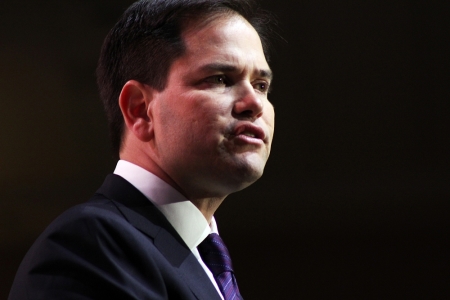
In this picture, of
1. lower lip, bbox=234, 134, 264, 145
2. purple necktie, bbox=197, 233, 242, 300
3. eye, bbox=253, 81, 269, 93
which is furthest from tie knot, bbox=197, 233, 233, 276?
eye, bbox=253, 81, 269, 93

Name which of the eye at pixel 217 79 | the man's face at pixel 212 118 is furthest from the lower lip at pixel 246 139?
the eye at pixel 217 79

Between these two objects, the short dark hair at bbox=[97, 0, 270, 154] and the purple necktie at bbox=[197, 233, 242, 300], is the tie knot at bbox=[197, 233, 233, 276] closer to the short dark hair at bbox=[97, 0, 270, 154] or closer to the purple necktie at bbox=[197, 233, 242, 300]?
the purple necktie at bbox=[197, 233, 242, 300]

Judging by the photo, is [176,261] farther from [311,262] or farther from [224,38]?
[311,262]

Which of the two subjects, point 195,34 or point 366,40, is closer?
point 195,34

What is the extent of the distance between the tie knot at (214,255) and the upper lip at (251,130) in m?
0.22

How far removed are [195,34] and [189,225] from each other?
0.37 meters

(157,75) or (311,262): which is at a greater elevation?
(157,75)

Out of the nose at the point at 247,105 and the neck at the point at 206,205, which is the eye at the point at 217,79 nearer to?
the nose at the point at 247,105

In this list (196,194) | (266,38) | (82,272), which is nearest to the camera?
(82,272)

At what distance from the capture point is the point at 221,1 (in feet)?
4.36

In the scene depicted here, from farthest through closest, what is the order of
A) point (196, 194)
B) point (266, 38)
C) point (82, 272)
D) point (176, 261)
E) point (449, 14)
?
point (449, 14), point (266, 38), point (196, 194), point (176, 261), point (82, 272)

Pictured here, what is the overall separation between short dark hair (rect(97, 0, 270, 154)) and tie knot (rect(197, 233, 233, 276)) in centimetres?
29

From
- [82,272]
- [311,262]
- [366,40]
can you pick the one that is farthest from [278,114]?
[82,272]

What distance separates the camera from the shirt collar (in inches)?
47.4
